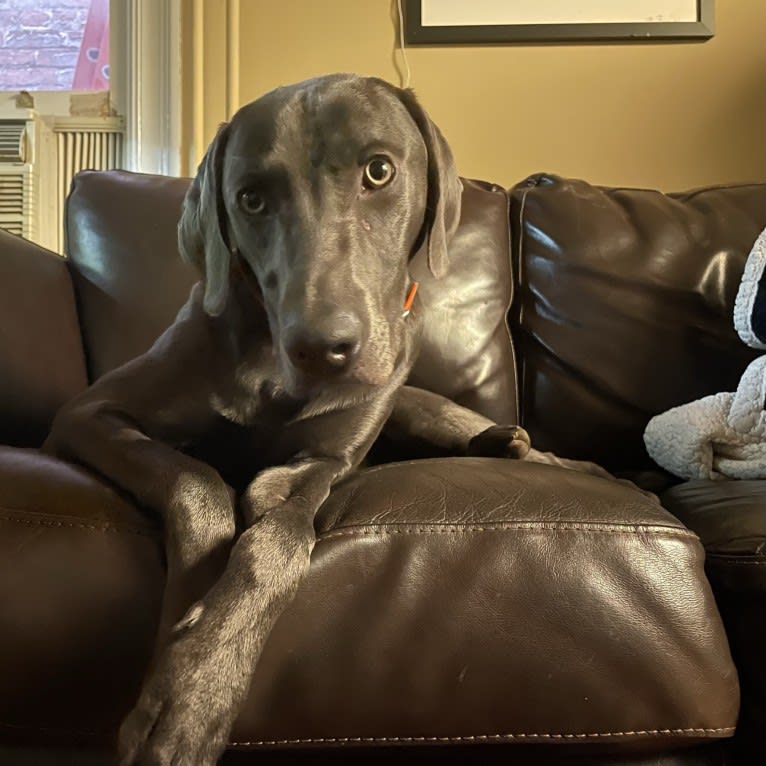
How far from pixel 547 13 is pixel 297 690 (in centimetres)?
216

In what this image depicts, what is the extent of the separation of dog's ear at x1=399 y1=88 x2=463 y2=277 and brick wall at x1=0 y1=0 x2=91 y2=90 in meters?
1.71

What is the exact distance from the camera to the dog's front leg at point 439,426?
1491 mm

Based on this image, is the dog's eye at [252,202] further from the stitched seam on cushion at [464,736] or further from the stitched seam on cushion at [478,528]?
the stitched seam on cushion at [464,736]

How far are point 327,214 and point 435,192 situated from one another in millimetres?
284

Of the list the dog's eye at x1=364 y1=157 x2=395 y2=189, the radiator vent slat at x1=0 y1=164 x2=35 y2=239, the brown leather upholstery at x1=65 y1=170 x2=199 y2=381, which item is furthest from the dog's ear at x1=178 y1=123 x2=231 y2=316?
the radiator vent slat at x1=0 y1=164 x2=35 y2=239

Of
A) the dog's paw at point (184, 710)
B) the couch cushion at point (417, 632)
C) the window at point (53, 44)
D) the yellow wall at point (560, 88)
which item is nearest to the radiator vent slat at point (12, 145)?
the window at point (53, 44)

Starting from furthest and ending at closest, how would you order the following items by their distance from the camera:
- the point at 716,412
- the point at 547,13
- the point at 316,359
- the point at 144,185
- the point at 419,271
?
the point at 547,13, the point at 144,185, the point at 419,271, the point at 716,412, the point at 316,359

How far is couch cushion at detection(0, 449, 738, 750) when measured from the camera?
2.86ft

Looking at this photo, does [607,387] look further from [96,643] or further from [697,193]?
[96,643]

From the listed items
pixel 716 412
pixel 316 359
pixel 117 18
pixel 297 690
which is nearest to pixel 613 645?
pixel 297 690

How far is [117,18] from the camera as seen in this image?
8.26ft

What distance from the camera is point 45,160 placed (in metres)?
2.47

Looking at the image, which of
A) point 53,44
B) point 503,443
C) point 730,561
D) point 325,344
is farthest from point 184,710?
point 53,44

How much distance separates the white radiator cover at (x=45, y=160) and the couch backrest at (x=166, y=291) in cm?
69
